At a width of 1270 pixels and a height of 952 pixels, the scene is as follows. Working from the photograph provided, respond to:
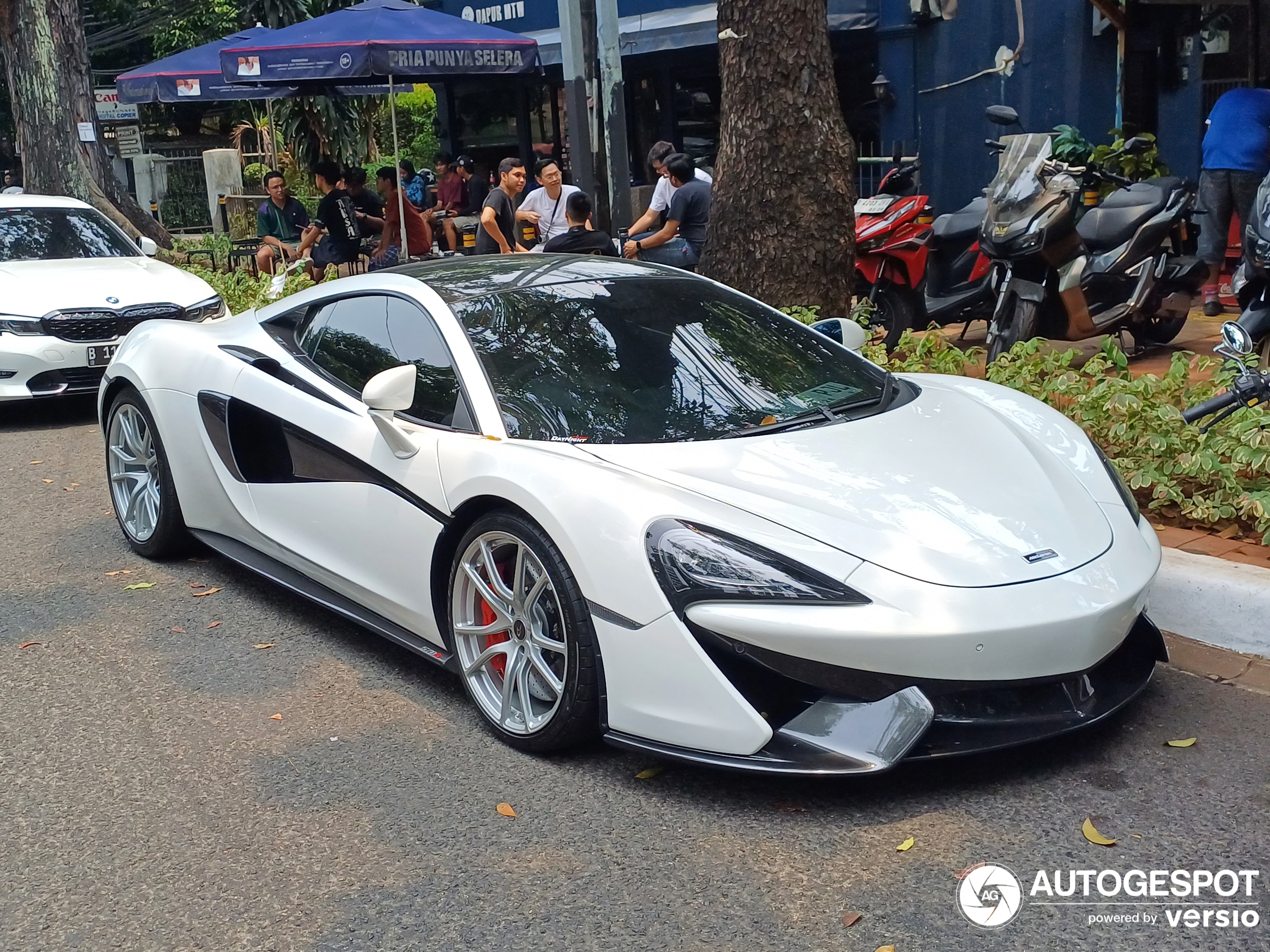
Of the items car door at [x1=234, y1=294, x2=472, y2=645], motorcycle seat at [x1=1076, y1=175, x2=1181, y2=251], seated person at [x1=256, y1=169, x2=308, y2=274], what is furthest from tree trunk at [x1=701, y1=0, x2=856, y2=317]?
seated person at [x1=256, y1=169, x2=308, y2=274]

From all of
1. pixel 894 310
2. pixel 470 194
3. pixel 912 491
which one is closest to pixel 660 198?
pixel 894 310

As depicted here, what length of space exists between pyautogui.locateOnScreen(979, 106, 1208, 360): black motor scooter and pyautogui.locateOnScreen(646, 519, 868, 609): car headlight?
15.9 ft

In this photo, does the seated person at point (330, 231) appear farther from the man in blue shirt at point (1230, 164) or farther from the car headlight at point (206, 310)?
the man in blue shirt at point (1230, 164)

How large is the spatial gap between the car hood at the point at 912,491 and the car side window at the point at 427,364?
0.56 meters

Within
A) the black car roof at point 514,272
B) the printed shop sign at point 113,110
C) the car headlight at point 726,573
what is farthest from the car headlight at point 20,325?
the printed shop sign at point 113,110

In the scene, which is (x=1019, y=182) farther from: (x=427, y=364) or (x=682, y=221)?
(x=427, y=364)

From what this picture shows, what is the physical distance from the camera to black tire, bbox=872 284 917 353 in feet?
29.7

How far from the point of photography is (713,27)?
49.4 ft

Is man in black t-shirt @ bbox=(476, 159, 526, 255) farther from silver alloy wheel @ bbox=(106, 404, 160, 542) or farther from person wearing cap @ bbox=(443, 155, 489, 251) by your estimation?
silver alloy wheel @ bbox=(106, 404, 160, 542)

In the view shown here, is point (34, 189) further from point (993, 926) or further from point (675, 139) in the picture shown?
point (993, 926)

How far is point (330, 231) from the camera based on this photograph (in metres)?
12.8

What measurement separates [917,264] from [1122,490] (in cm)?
513

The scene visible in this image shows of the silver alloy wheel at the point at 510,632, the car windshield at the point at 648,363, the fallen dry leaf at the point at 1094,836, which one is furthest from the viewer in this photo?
the car windshield at the point at 648,363

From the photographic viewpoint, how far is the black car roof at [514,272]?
4590 millimetres
